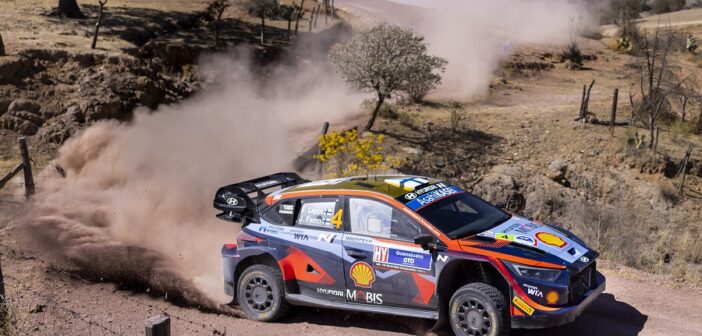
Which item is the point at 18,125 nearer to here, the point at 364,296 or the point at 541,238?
the point at 364,296

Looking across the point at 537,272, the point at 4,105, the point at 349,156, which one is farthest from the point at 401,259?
the point at 4,105

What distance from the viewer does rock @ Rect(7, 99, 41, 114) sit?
19.4m

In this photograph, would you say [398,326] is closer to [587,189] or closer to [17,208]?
[17,208]

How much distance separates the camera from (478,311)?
21.1 ft

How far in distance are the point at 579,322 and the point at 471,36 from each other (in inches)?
1156

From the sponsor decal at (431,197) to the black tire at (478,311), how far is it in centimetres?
101

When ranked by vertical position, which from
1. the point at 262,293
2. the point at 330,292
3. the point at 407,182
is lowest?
the point at 262,293

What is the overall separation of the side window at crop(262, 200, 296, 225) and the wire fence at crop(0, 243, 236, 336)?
1.32 m

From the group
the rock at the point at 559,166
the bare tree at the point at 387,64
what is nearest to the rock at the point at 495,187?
the rock at the point at 559,166

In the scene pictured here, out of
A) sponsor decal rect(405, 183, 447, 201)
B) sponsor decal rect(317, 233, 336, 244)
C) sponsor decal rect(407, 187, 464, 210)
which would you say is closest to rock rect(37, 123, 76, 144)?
sponsor decal rect(317, 233, 336, 244)

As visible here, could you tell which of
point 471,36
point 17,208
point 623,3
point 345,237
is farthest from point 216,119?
point 623,3

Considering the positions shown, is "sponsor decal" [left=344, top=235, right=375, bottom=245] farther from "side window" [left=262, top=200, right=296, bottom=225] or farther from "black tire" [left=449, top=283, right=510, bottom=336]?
"black tire" [left=449, top=283, right=510, bottom=336]

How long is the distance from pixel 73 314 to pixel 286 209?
266cm

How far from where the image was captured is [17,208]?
11.3 m
